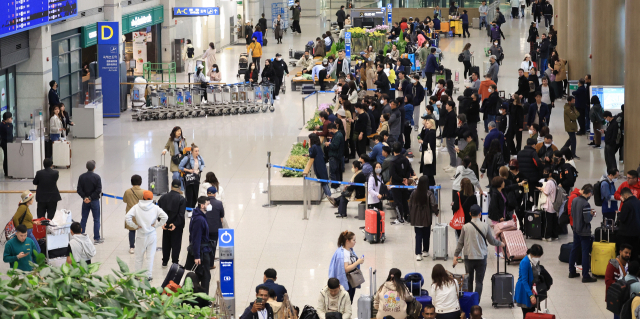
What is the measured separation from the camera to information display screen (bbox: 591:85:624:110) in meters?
20.6

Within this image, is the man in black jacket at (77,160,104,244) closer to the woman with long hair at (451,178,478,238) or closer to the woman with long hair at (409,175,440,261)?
the woman with long hair at (409,175,440,261)

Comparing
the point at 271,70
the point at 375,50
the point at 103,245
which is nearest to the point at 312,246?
the point at 103,245

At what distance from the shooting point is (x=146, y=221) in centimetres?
1125

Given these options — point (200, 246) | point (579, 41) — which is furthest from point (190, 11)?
point (200, 246)

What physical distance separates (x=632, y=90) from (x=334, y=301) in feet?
34.4

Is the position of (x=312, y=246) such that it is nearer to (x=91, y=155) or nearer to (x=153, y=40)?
(x=91, y=155)

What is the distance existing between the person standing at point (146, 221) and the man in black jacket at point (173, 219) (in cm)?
37

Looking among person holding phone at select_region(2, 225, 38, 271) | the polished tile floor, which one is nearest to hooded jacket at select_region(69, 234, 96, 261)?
person holding phone at select_region(2, 225, 38, 271)

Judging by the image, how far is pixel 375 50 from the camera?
115 feet

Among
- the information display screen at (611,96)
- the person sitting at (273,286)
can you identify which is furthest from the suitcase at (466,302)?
the information display screen at (611,96)

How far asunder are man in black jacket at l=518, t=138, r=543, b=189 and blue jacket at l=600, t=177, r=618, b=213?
1.57 metres

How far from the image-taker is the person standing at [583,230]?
11.2 meters

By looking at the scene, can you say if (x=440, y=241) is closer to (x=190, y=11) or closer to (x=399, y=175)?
(x=399, y=175)

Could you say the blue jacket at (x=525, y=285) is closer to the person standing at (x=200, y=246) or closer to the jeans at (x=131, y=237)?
the person standing at (x=200, y=246)
